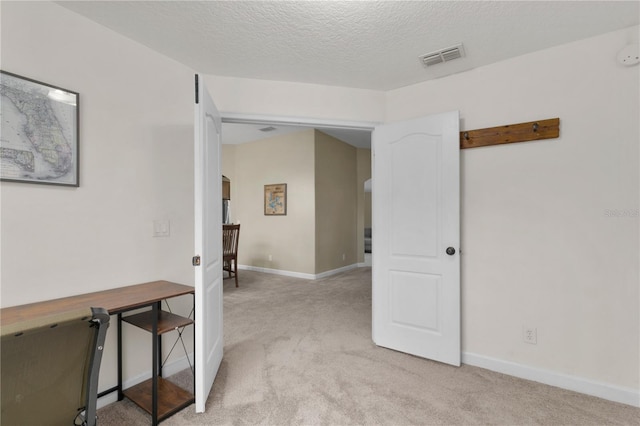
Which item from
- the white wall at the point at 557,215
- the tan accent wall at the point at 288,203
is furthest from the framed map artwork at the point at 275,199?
the white wall at the point at 557,215

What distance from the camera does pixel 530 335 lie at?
88.0 inches

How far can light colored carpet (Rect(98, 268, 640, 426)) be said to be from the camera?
1.78 m

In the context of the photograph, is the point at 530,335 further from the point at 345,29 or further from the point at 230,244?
the point at 230,244

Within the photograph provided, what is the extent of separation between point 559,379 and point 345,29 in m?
2.84

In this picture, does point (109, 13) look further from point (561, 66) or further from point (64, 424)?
point (561, 66)

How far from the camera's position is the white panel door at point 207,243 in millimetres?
1810

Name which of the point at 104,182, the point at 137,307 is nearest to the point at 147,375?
the point at 137,307

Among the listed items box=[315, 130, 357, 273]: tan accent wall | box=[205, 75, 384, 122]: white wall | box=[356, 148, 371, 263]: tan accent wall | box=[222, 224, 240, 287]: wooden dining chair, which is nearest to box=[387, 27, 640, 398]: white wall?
box=[205, 75, 384, 122]: white wall

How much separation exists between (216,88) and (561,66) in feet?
8.75

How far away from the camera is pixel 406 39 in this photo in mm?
2033

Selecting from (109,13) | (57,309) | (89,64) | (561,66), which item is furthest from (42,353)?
(561,66)

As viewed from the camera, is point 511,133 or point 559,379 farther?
point 511,133

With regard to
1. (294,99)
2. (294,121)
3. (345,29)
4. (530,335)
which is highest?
(345,29)

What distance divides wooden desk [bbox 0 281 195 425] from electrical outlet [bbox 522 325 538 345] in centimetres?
242
